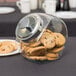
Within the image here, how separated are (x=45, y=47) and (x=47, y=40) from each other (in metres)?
0.03

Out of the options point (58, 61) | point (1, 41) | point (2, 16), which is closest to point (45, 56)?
point (58, 61)

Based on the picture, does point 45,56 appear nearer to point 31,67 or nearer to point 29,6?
point 31,67

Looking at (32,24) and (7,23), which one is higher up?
(32,24)

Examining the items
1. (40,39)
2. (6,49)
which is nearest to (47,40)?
(40,39)

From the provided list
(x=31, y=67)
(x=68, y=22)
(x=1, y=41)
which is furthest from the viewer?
(x=68, y=22)

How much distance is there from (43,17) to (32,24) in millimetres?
59

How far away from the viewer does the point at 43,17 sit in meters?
0.84

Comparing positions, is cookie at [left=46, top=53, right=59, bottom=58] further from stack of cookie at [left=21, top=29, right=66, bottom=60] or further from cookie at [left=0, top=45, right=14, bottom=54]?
cookie at [left=0, top=45, right=14, bottom=54]

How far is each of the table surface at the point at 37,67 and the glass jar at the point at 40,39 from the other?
2 centimetres

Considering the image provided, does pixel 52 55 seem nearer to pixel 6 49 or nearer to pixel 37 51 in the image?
pixel 37 51

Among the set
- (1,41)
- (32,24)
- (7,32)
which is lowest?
(7,32)

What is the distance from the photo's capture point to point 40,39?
31.2 inches

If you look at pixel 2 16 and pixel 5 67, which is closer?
pixel 5 67

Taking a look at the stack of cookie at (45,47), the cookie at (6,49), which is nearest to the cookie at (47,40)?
the stack of cookie at (45,47)
